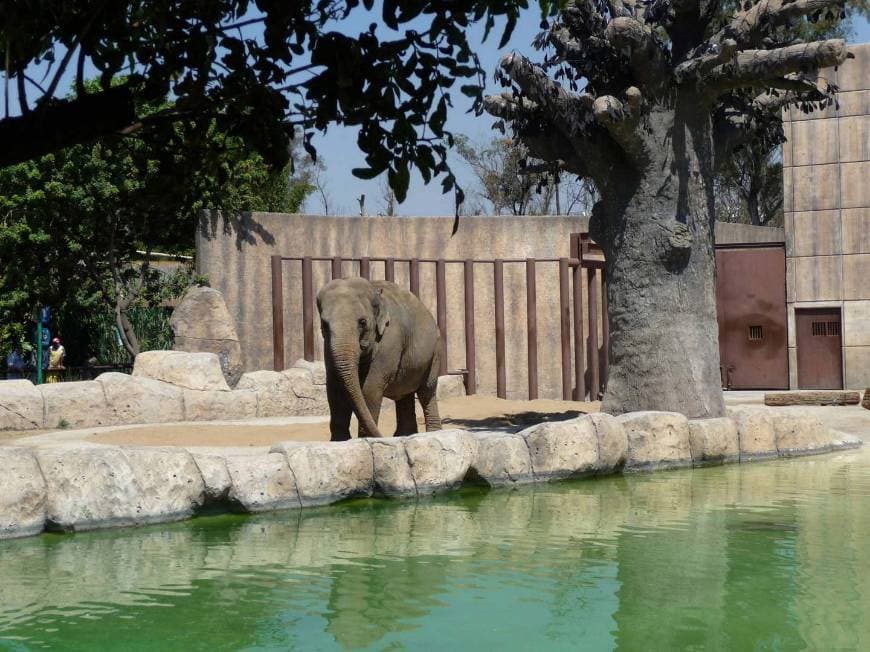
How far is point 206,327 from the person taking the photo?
640 inches

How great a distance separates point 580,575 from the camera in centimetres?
667

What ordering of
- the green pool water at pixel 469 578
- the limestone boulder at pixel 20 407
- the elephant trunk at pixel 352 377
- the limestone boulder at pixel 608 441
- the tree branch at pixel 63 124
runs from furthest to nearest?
the limestone boulder at pixel 20 407 < the elephant trunk at pixel 352 377 < the limestone boulder at pixel 608 441 < the green pool water at pixel 469 578 < the tree branch at pixel 63 124

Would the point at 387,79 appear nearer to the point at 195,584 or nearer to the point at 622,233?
the point at 195,584

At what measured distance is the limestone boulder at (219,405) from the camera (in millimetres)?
14727

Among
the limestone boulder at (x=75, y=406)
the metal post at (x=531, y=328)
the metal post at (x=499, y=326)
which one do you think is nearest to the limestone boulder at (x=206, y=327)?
the limestone boulder at (x=75, y=406)

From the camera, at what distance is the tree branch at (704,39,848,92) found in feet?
39.0

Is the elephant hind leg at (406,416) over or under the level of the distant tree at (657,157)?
under

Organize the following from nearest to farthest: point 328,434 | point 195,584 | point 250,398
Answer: point 195,584
point 328,434
point 250,398

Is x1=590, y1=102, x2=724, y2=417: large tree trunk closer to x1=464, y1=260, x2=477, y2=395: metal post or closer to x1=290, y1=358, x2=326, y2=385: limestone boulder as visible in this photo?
x1=290, y1=358, x2=326, y2=385: limestone boulder

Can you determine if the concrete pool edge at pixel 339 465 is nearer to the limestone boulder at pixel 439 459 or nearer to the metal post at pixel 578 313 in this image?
the limestone boulder at pixel 439 459

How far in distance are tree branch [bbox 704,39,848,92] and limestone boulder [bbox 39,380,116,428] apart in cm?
757

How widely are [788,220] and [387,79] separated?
19.4 m

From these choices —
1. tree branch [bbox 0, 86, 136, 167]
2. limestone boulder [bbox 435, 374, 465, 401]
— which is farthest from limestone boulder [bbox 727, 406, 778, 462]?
tree branch [bbox 0, 86, 136, 167]

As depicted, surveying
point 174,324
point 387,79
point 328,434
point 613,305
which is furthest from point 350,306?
point 387,79
